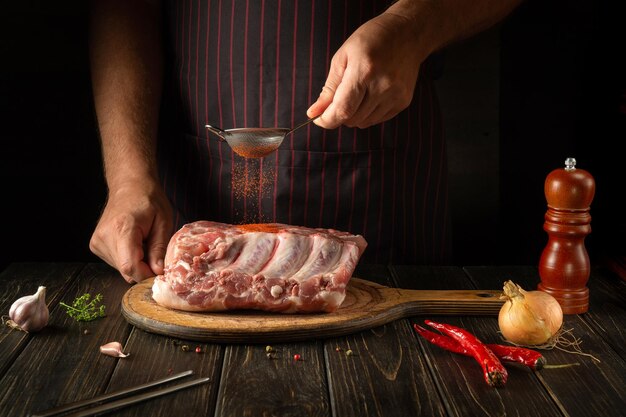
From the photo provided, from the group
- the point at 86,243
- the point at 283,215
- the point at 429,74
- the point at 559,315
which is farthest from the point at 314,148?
the point at 86,243

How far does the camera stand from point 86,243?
428 cm

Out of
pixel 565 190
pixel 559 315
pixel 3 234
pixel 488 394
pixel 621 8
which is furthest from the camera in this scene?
pixel 3 234

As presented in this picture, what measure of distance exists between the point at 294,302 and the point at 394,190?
1.03 meters

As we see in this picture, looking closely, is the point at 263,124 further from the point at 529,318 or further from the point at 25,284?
the point at 529,318

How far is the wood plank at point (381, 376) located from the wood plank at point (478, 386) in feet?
0.10

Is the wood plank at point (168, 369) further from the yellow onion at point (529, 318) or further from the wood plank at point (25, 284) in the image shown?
the yellow onion at point (529, 318)

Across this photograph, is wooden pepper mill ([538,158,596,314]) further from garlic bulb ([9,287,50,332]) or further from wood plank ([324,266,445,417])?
garlic bulb ([9,287,50,332])

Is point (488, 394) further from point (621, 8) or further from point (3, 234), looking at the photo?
point (3, 234)

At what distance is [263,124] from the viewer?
122 inches

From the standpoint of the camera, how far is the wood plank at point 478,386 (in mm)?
1809

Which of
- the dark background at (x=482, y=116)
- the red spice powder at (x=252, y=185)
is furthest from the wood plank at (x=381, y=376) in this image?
the dark background at (x=482, y=116)

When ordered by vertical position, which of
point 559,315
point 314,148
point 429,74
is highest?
point 429,74

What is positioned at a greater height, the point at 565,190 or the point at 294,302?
the point at 565,190

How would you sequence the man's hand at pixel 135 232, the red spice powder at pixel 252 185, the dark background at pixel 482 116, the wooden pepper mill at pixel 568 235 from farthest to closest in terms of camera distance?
the dark background at pixel 482 116
the red spice powder at pixel 252 185
the man's hand at pixel 135 232
the wooden pepper mill at pixel 568 235
